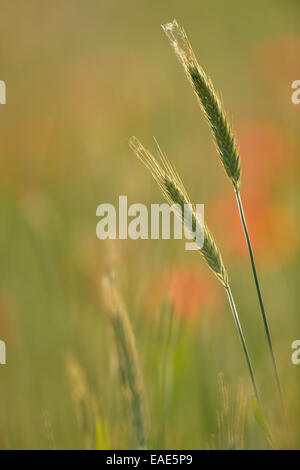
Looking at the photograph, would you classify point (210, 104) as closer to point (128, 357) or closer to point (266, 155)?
point (128, 357)

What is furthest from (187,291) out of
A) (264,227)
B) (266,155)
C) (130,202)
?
(266,155)

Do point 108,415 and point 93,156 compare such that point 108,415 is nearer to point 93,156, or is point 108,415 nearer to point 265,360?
point 265,360

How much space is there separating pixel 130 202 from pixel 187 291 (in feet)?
0.87

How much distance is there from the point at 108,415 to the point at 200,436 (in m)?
0.15

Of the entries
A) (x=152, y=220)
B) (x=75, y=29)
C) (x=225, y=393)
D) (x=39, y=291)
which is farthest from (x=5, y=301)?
(x=75, y=29)

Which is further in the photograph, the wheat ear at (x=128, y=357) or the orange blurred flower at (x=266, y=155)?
the orange blurred flower at (x=266, y=155)

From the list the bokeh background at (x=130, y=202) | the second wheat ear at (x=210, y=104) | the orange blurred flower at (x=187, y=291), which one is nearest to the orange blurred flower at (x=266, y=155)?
the bokeh background at (x=130, y=202)

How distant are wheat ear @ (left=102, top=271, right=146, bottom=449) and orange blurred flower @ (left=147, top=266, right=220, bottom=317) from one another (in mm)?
203

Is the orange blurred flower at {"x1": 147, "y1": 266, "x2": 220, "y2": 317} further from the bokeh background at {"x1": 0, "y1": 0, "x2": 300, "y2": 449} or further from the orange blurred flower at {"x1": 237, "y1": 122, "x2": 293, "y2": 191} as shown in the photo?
the orange blurred flower at {"x1": 237, "y1": 122, "x2": 293, "y2": 191}

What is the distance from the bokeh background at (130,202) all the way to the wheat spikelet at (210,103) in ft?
0.75

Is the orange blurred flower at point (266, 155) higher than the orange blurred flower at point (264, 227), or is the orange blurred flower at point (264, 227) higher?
the orange blurred flower at point (266, 155)

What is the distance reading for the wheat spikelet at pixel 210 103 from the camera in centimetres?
54

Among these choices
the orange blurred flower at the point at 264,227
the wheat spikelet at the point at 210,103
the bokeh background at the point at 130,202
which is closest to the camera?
the wheat spikelet at the point at 210,103

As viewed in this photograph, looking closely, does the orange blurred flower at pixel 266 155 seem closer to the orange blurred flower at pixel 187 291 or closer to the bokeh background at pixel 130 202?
the bokeh background at pixel 130 202
